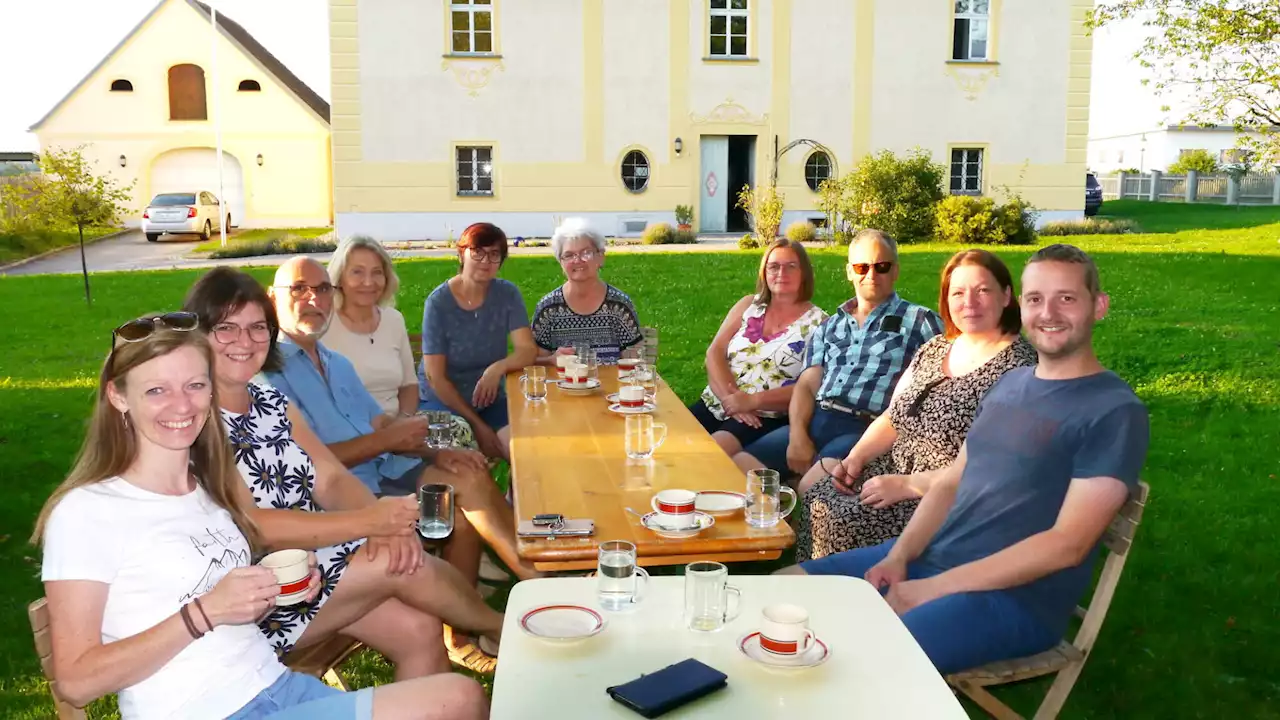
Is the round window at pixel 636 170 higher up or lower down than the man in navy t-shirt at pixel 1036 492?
higher up

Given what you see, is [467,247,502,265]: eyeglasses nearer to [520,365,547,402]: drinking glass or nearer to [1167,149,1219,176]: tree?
[520,365,547,402]: drinking glass

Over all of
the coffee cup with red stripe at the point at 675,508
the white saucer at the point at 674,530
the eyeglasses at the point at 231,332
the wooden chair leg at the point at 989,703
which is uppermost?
the eyeglasses at the point at 231,332

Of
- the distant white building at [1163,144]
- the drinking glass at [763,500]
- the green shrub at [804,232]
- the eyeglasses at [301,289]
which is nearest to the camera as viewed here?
the drinking glass at [763,500]

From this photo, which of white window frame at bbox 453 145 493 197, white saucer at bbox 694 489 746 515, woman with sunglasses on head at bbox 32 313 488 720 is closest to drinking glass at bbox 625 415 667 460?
white saucer at bbox 694 489 746 515

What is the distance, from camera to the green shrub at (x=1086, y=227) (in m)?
20.5

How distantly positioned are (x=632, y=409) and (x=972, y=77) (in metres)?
20.2

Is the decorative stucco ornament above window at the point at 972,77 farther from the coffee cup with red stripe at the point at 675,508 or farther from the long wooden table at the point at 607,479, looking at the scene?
the coffee cup with red stripe at the point at 675,508

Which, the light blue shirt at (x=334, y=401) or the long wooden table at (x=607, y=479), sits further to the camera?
the light blue shirt at (x=334, y=401)

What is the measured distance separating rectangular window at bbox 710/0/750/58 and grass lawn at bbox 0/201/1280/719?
773cm

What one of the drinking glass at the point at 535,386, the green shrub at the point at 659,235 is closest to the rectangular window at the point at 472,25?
the green shrub at the point at 659,235

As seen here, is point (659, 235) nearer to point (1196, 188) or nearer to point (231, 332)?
point (231, 332)

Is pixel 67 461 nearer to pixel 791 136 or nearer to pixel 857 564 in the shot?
pixel 857 564

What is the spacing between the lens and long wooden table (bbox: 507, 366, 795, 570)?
265cm

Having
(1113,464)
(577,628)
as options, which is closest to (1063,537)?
(1113,464)
